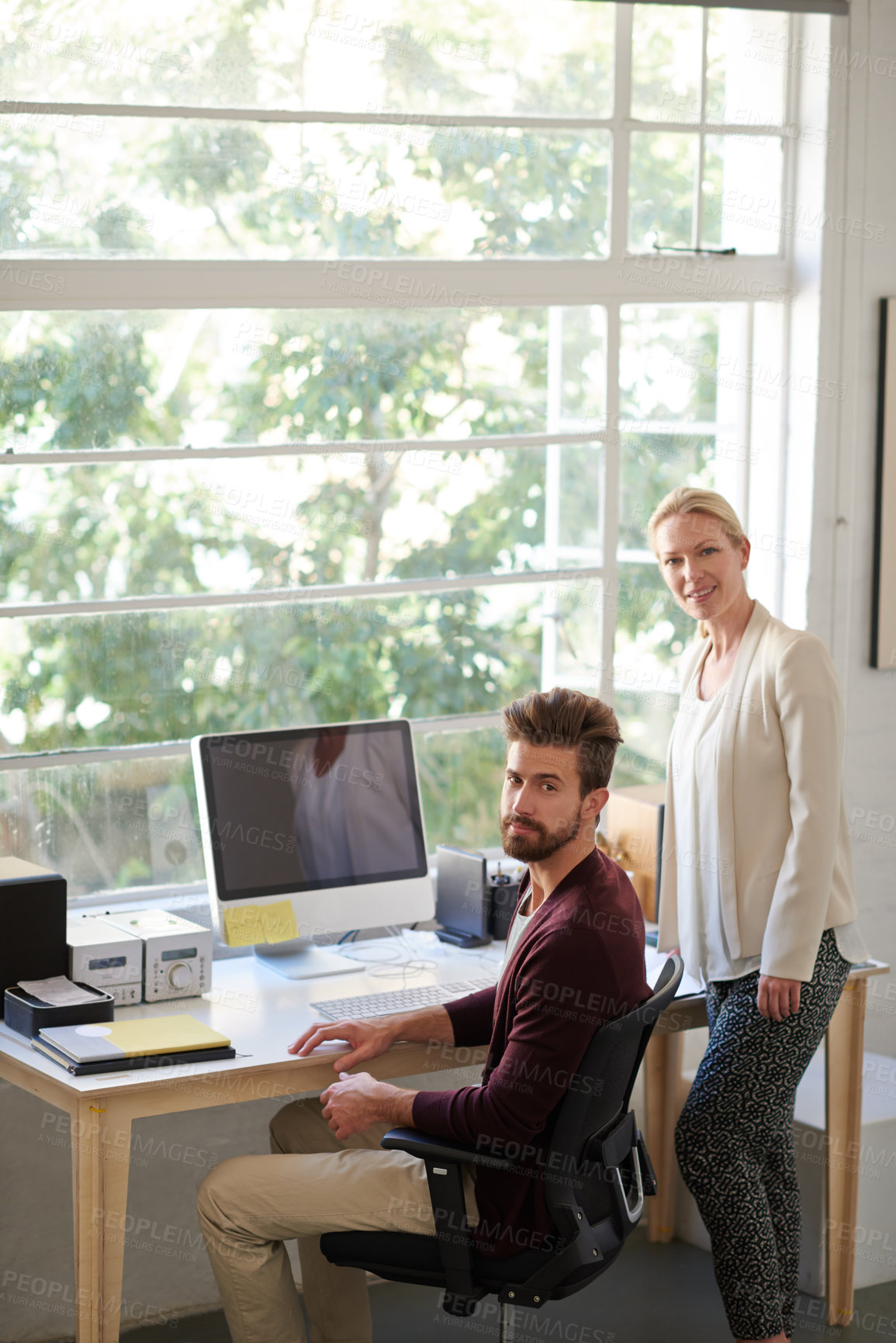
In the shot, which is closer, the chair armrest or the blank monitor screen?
the chair armrest

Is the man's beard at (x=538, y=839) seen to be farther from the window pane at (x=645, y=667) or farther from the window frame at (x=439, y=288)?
the window pane at (x=645, y=667)

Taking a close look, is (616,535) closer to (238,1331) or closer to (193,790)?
(193,790)

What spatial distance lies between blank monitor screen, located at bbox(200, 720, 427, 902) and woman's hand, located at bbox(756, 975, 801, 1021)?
785 millimetres

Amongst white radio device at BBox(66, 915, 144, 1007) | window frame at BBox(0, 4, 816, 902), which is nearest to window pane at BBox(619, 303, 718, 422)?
window frame at BBox(0, 4, 816, 902)

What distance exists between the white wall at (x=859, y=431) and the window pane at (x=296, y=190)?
63 cm

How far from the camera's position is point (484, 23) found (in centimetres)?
338

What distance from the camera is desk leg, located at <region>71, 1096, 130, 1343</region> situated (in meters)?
2.30

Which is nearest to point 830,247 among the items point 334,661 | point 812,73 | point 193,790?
point 812,73


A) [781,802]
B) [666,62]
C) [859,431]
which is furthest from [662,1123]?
[666,62]

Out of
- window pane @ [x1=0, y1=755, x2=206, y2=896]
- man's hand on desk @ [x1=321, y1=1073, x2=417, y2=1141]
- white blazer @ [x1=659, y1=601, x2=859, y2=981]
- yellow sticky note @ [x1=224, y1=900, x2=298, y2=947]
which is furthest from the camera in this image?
window pane @ [x1=0, y1=755, x2=206, y2=896]

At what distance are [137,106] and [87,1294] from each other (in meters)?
2.27

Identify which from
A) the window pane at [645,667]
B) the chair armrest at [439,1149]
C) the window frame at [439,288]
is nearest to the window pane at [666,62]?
the window frame at [439,288]

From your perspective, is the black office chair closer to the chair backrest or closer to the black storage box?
the chair backrest

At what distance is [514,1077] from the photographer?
2.18 m
